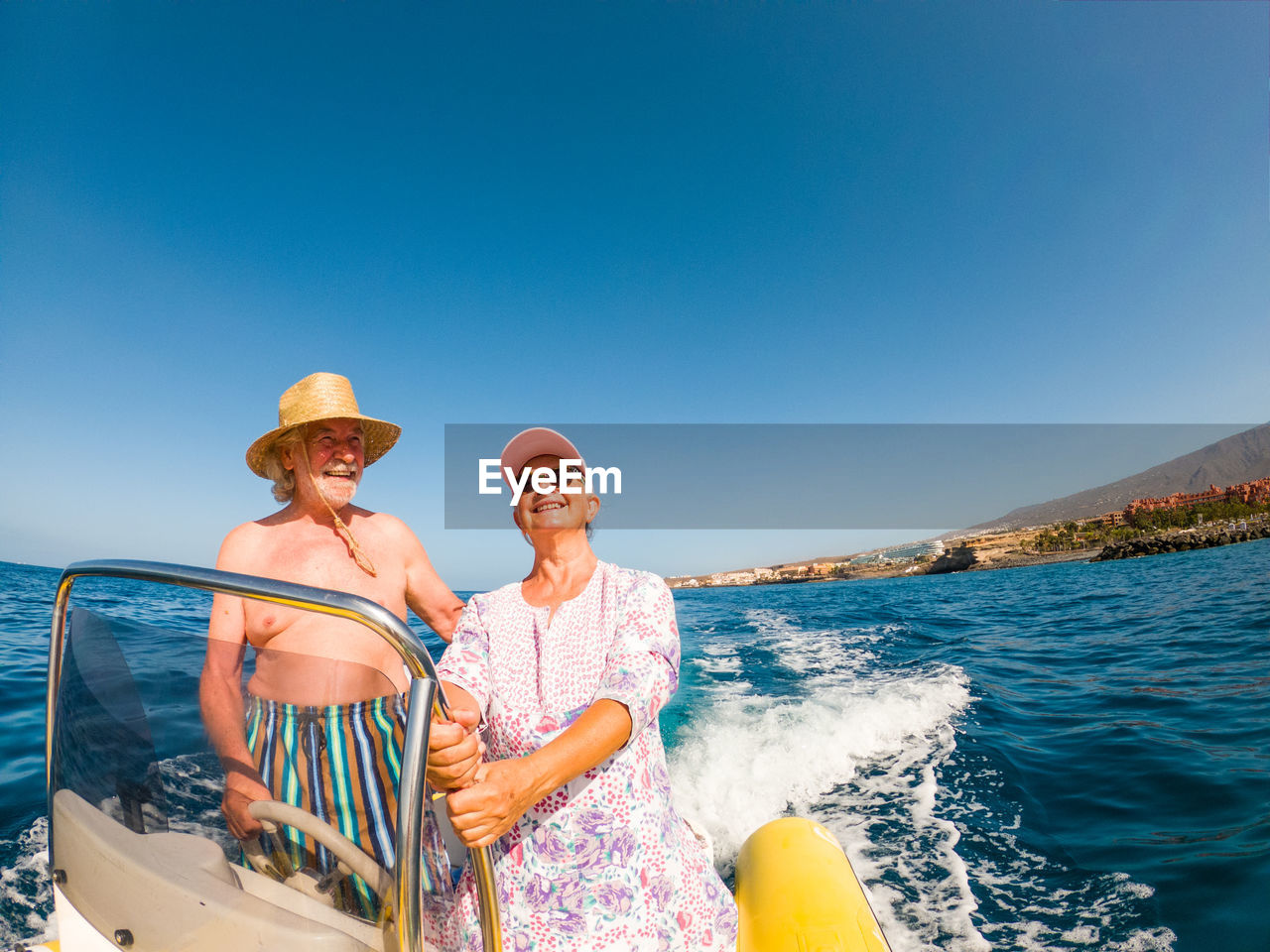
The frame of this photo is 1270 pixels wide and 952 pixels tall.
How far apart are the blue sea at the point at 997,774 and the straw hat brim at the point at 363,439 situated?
106 cm

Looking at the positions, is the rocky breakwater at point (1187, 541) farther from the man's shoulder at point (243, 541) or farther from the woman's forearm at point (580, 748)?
the man's shoulder at point (243, 541)

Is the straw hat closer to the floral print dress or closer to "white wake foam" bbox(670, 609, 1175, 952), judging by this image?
the floral print dress

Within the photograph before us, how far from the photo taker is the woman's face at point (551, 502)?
1.71m

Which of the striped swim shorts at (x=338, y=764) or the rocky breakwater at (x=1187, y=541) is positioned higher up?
the striped swim shorts at (x=338, y=764)

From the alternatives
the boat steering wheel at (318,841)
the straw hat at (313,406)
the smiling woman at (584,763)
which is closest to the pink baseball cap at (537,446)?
the smiling woman at (584,763)

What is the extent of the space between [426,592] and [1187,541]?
5244 cm

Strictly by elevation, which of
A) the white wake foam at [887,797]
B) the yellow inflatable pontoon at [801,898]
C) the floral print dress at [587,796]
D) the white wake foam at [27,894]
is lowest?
the white wake foam at [887,797]

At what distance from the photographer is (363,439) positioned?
2.31m

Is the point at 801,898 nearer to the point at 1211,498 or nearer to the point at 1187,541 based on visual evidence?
the point at 1187,541

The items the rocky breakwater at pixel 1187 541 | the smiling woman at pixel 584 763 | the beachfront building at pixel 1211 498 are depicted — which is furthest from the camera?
the beachfront building at pixel 1211 498

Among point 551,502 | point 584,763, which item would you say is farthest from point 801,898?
point 551,502

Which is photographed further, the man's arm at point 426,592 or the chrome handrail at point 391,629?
the man's arm at point 426,592

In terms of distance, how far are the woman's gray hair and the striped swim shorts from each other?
1.46 m

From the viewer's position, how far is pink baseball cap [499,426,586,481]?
176 centimetres
